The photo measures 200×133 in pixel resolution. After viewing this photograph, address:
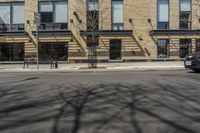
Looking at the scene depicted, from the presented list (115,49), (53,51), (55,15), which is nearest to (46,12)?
(55,15)

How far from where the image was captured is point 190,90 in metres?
12.7

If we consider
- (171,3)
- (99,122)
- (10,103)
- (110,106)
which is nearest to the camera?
(99,122)

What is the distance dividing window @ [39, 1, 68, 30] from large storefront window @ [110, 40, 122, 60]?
16.0ft

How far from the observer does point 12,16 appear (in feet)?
137

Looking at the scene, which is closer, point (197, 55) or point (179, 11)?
point (197, 55)

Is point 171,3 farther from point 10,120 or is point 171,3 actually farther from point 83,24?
point 10,120

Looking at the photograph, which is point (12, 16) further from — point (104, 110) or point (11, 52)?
point (104, 110)

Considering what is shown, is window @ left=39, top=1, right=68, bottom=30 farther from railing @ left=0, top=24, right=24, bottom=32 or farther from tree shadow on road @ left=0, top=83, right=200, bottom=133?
tree shadow on road @ left=0, top=83, right=200, bottom=133

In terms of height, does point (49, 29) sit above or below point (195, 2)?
below

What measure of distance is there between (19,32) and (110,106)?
3236cm

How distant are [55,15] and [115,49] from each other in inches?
266

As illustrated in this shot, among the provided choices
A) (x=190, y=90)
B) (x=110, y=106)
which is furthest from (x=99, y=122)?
(x=190, y=90)

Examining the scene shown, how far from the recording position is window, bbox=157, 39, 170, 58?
40.3m

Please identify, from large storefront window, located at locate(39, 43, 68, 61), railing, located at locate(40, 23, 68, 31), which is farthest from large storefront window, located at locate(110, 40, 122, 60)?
railing, located at locate(40, 23, 68, 31)
